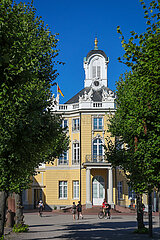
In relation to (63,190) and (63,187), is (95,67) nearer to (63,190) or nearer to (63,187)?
(63,187)

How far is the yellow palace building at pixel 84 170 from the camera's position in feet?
155

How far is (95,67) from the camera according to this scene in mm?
55781

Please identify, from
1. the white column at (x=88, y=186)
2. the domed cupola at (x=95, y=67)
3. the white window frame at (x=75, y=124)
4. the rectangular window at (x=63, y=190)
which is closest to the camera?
the white column at (x=88, y=186)

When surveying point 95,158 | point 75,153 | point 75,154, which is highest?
point 75,153

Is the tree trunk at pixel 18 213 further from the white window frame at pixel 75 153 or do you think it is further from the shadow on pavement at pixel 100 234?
the white window frame at pixel 75 153

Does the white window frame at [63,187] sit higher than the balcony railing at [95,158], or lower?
lower

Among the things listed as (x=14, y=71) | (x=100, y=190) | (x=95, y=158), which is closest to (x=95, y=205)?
(x=100, y=190)

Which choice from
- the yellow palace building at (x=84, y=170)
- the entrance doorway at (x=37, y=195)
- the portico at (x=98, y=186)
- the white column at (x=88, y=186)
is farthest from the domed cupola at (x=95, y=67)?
the entrance doorway at (x=37, y=195)

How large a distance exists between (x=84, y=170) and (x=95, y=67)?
53.9ft

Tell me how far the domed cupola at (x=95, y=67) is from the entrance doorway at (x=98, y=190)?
14.3 m

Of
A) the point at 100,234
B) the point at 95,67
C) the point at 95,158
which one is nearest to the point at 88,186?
the point at 95,158

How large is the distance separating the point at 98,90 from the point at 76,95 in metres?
3.47

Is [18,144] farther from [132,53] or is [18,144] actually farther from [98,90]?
[98,90]

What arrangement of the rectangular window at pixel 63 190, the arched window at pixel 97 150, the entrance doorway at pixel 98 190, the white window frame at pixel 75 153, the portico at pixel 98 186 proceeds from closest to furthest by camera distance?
the portico at pixel 98 186, the entrance doorway at pixel 98 190, the arched window at pixel 97 150, the rectangular window at pixel 63 190, the white window frame at pixel 75 153
